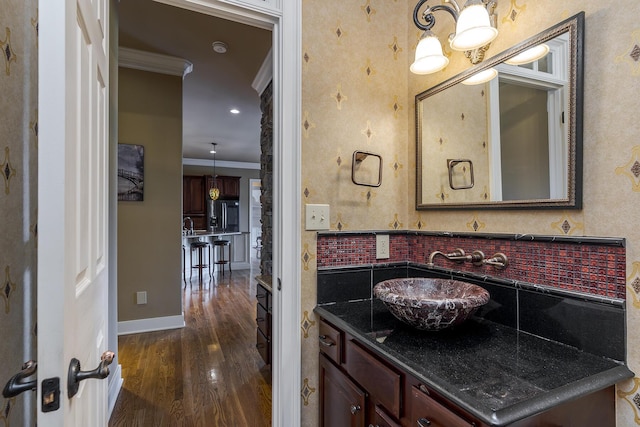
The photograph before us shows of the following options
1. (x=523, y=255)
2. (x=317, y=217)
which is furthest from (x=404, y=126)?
(x=523, y=255)

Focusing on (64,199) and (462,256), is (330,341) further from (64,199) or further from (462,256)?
(64,199)

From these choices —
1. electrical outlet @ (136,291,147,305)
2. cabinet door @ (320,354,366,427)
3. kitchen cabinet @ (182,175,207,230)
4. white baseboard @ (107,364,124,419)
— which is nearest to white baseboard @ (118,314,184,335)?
electrical outlet @ (136,291,147,305)

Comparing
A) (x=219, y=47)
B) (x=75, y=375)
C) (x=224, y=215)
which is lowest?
(x=75, y=375)

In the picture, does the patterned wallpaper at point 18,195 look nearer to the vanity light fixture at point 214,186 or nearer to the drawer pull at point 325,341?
the drawer pull at point 325,341

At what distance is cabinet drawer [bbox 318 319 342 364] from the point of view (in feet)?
4.15

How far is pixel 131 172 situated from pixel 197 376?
2.06 meters

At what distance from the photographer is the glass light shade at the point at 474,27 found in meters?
1.10

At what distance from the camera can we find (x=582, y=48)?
0.96 m

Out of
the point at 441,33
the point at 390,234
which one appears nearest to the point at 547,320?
the point at 390,234

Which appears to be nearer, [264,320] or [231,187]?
[264,320]

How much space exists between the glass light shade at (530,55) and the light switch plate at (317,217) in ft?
3.03

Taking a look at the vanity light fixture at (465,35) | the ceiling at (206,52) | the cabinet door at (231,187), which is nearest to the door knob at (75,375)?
the vanity light fixture at (465,35)

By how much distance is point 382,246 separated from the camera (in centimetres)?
162

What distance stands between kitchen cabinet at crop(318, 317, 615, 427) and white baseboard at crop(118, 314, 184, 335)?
2.56m
